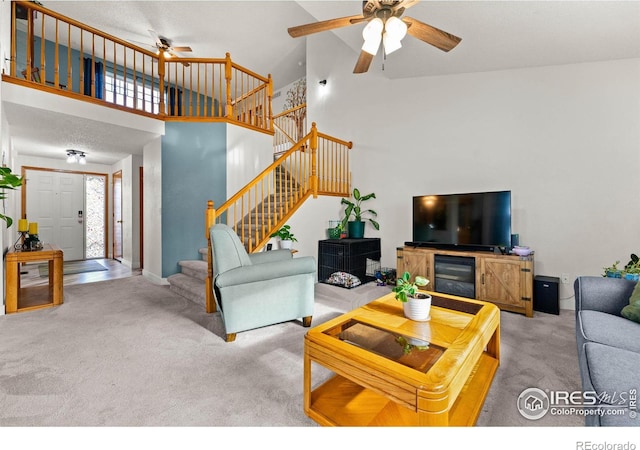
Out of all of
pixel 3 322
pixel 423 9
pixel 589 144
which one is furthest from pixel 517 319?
pixel 3 322

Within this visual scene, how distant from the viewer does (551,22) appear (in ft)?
8.23

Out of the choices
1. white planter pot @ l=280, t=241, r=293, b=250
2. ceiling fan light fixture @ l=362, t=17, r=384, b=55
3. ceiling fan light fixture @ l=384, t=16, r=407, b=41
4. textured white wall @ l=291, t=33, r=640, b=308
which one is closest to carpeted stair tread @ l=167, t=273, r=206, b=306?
white planter pot @ l=280, t=241, r=293, b=250

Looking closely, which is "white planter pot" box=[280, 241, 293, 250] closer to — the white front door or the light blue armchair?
the light blue armchair

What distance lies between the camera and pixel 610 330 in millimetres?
1557

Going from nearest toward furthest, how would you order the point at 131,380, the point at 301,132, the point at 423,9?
the point at 131,380, the point at 423,9, the point at 301,132

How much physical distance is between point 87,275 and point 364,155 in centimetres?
526

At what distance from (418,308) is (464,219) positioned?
2173 millimetres

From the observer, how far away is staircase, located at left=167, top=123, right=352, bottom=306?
345 centimetres

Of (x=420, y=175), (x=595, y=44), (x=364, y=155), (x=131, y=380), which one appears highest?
(x=595, y=44)

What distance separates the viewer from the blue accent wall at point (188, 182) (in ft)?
14.2

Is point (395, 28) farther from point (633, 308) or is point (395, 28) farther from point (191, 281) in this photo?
point (191, 281)

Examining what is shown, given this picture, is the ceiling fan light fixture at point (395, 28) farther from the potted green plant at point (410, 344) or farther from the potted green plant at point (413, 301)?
the potted green plant at point (410, 344)

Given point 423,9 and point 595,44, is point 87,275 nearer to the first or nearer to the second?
point 423,9

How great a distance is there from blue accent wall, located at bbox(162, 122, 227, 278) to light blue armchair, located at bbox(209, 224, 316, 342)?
229 cm
